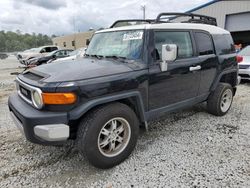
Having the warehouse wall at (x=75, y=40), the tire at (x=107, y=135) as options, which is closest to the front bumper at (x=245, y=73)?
the tire at (x=107, y=135)

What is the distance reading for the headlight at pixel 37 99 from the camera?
2.58 m

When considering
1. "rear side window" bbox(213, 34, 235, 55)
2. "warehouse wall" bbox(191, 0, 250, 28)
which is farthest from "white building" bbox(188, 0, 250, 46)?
"rear side window" bbox(213, 34, 235, 55)

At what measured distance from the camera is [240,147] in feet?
11.5

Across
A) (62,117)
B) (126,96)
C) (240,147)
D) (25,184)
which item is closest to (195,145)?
(240,147)

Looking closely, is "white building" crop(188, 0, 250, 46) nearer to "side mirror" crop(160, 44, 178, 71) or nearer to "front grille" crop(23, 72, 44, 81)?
"side mirror" crop(160, 44, 178, 71)

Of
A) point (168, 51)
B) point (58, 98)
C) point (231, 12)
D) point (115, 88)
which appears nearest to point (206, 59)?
point (168, 51)

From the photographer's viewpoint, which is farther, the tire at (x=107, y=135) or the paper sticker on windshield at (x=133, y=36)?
the paper sticker on windshield at (x=133, y=36)

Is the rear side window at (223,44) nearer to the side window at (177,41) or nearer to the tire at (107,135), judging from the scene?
the side window at (177,41)

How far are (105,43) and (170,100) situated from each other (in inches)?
59.8

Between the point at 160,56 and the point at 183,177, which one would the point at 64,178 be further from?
the point at 160,56

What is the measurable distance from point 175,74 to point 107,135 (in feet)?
5.01


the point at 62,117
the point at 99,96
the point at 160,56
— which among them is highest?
the point at 160,56

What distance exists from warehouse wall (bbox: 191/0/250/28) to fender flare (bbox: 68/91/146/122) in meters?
16.4

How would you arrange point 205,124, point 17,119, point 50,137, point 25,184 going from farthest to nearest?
point 205,124 < point 17,119 < point 25,184 < point 50,137
